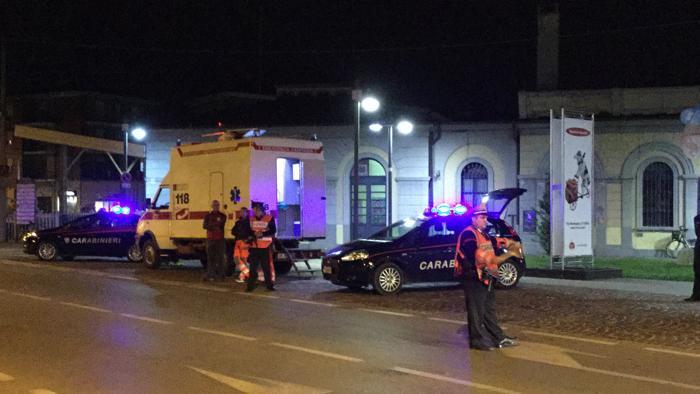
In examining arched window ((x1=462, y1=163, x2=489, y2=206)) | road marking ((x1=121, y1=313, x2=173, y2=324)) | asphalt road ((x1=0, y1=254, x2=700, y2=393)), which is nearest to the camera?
asphalt road ((x1=0, y1=254, x2=700, y2=393))

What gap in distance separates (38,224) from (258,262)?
20697mm

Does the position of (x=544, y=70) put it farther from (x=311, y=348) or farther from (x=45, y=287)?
(x=311, y=348)

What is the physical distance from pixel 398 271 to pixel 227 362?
6.78m

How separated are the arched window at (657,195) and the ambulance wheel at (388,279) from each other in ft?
42.4

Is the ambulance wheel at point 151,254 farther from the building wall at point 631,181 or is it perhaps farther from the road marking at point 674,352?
the road marking at point 674,352

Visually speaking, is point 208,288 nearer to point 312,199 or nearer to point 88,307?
point 88,307

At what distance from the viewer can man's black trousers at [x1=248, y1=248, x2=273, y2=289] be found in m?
15.3

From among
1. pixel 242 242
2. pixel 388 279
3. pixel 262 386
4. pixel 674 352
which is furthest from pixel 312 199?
pixel 262 386

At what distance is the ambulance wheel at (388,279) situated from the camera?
14656 millimetres

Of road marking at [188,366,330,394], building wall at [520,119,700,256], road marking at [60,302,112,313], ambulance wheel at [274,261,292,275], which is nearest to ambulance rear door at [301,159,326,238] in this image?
ambulance wheel at [274,261,292,275]

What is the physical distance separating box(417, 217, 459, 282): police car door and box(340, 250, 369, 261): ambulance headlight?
105cm

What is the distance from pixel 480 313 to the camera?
31.1 feet

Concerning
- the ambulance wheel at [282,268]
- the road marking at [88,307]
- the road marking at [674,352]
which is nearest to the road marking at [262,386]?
the road marking at [674,352]

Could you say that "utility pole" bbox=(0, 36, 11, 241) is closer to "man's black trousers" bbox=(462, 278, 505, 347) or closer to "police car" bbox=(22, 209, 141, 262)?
"police car" bbox=(22, 209, 141, 262)
